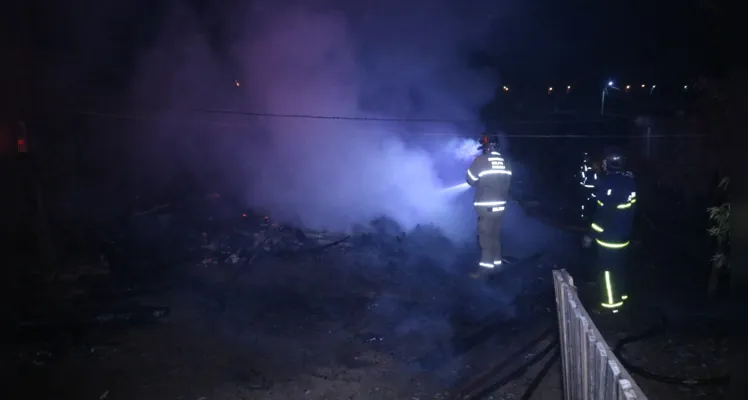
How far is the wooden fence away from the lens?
2.03 meters

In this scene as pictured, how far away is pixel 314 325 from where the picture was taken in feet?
18.4

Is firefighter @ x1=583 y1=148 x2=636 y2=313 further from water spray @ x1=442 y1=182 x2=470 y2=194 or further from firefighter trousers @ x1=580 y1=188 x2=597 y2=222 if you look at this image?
water spray @ x1=442 y1=182 x2=470 y2=194

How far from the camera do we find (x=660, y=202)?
39.1 feet

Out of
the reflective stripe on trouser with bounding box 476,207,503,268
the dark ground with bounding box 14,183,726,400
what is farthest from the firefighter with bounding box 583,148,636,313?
the reflective stripe on trouser with bounding box 476,207,503,268

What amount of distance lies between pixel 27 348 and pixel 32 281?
8.99 ft

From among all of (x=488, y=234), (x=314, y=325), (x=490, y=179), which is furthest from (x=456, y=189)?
(x=314, y=325)

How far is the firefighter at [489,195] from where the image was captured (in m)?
6.83

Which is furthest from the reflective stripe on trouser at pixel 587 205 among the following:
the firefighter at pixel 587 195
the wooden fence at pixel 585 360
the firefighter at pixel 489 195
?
the wooden fence at pixel 585 360

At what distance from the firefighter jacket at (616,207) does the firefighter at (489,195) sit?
5.06 feet

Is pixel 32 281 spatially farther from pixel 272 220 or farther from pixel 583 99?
pixel 583 99

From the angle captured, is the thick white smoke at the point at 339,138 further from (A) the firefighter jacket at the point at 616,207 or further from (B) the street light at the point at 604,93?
(B) the street light at the point at 604,93

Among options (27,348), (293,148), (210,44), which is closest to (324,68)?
(293,148)

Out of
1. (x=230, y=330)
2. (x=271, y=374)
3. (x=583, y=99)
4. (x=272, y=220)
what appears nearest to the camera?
(x=271, y=374)

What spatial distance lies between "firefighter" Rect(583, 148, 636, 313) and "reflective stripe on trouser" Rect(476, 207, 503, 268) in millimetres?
1658
